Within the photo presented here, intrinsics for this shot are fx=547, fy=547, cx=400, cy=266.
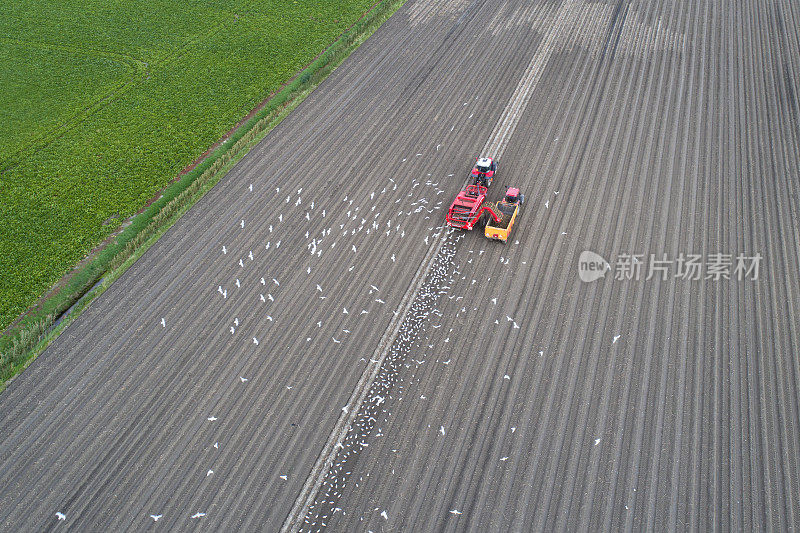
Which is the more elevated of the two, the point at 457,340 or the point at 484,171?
the point at 484,171

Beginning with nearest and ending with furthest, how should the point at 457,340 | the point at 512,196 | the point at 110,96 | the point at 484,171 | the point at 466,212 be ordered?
the point at 457,340 < the point at 466,212 < the point at 512,196 < the point at 484,171 < the point at 110,96

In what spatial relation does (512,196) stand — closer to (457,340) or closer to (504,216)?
(504,216)

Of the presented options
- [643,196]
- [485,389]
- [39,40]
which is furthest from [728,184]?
[39,40]

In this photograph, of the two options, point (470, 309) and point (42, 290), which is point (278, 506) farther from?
point (42, 290)

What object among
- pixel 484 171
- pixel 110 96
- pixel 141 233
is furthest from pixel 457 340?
pixel 110 96

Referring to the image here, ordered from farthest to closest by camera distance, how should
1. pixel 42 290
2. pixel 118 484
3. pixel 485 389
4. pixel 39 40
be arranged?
pixel 39 40 → pixel 42 290 → pixel 485 389 → pixel 118 484

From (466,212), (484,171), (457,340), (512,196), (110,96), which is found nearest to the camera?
(457,340)

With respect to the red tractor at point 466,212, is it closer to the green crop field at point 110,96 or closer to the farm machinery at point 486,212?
the farm machinery at point 486,212

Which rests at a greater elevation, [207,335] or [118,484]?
[207,335]

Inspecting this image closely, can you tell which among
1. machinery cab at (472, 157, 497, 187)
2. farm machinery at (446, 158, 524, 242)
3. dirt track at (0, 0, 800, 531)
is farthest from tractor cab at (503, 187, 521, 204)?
machinery cab at (472, 157, 497, 187)
